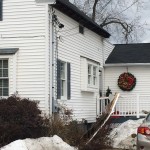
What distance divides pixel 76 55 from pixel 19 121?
20.7 feet

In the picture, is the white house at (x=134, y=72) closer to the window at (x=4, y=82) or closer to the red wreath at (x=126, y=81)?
the red wreath at (x=126, y=81)

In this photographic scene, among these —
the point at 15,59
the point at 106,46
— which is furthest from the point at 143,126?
the point at 106,46

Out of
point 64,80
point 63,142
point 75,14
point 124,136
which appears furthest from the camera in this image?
point 75,14

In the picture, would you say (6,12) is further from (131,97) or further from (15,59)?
(131,97)

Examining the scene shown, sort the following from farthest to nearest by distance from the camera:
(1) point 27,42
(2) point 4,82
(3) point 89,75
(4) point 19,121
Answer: (3) point 89,75, (2) point 4,82, (1) point 27,42, (4) point 19,121

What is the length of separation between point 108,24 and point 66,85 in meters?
29.4

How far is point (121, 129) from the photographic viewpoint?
59.9 ft

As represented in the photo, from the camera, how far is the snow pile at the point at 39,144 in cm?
1173

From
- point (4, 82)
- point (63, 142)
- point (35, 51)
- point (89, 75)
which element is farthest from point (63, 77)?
point (63, 142)

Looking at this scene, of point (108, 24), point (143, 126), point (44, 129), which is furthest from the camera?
point (108, 24)

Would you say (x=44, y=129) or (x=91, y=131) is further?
(x=91, y=131)

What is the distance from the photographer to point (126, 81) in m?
24.4

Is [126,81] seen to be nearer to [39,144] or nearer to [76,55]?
[76,55]

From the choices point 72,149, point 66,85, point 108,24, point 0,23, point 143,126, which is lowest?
point 72,149
